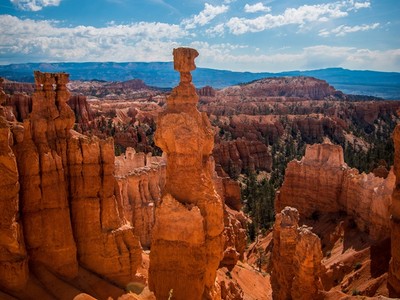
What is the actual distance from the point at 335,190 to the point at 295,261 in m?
14.2

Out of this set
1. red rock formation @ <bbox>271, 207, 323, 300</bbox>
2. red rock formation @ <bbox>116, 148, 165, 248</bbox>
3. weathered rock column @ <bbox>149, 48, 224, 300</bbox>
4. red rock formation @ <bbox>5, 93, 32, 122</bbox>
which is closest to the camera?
weathered rock column @ <bbox>149, 48, 224, 300</bbox>

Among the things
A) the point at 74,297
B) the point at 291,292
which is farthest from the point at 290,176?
the point at 74,297

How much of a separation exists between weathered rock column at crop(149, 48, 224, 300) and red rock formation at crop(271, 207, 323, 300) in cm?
410

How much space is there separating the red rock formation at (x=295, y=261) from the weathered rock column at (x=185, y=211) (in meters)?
4.10

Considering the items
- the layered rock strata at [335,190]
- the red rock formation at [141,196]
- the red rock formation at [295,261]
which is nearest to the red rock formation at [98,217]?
the red rock formation at [295,261]

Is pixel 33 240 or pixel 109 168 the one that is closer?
pixel 33 240

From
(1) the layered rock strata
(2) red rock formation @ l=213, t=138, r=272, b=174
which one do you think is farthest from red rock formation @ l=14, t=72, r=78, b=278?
(2) red rock formation @ l=213, t=138, r=272, b=174

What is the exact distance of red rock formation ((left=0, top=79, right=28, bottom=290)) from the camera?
826 cm

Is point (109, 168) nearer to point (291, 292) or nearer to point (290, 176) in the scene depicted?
point (291, 292)

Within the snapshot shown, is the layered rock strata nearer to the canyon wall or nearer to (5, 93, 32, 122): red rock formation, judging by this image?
the canyon wall

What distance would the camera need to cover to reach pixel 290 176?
31984 millimetres

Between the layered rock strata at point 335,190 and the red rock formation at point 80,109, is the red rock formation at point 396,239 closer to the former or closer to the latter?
the layered rock strata at point 335,190

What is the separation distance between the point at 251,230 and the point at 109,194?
978 inches

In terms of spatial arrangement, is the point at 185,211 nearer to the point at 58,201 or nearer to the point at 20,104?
the point at 58,201
